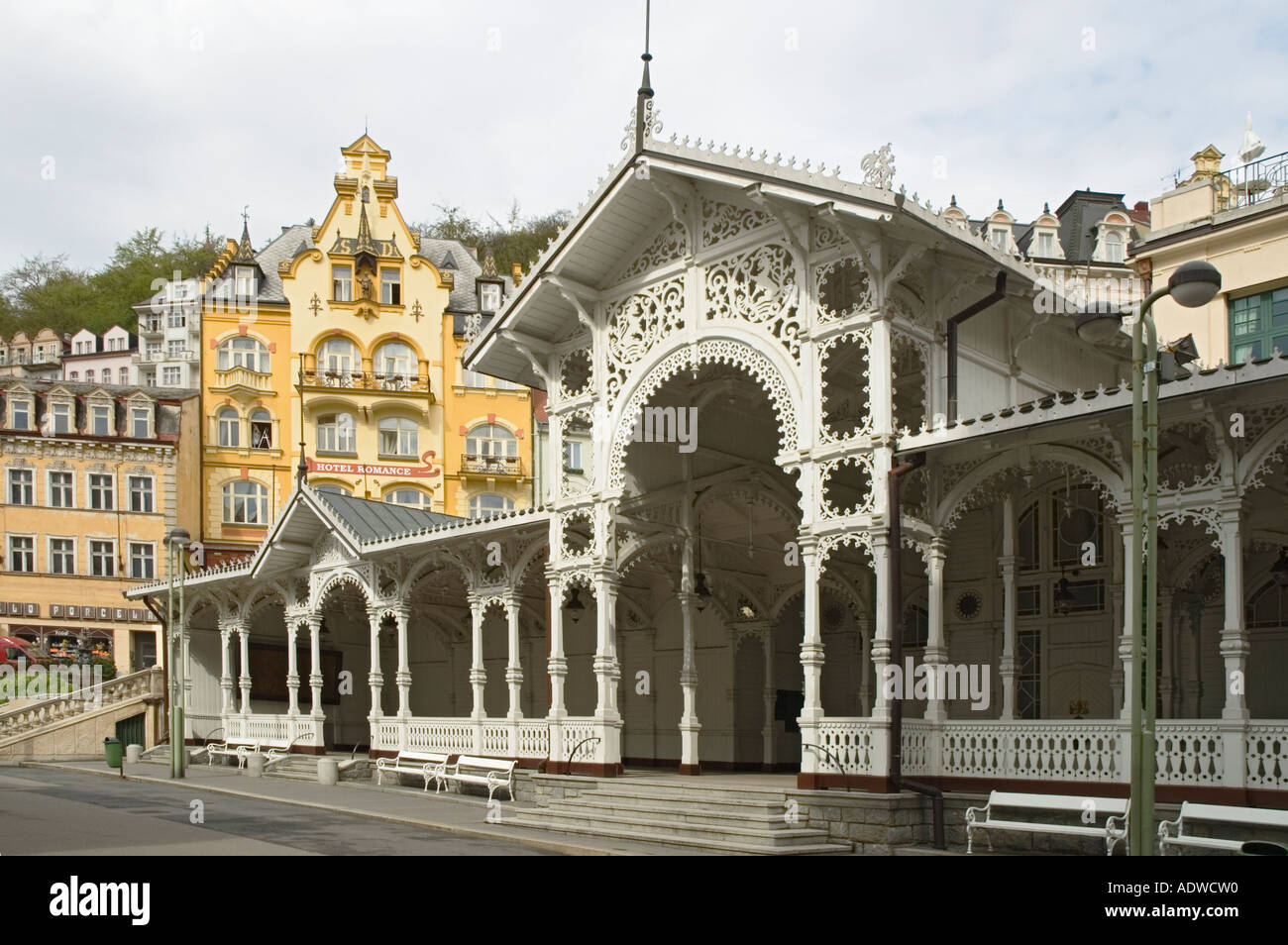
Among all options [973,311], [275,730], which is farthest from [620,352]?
[275,730]

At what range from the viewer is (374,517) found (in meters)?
30.7

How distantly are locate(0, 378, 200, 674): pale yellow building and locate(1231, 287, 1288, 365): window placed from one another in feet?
118

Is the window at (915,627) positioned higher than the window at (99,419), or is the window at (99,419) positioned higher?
the window at (99,419)

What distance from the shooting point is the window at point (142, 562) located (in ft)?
168

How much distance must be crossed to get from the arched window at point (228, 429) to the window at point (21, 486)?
6.53 m

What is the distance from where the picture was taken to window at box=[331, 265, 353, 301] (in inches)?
2121

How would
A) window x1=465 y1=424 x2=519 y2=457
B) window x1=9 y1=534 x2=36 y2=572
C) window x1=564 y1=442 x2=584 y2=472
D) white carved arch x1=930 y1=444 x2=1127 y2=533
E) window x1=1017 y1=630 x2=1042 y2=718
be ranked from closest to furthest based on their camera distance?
white carved arch x1=930 y1=444 x2=1127 y2=533, window x1=1017 y1=630 x2=1042 y2=718, window x1=564 y1=442 x2=584 y2=472, window x1=9 y1=534 x2=36 y2=572, window x1=465 y1=424 x2=519 y2=457

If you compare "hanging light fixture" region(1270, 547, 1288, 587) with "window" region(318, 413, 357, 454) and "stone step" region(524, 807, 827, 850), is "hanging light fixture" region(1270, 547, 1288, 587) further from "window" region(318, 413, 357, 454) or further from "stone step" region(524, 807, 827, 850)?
"window" region(318, 413, 357, 454)

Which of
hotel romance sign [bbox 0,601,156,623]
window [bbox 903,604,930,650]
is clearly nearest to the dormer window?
hotel romance sign [bbox 0,601,156,623]

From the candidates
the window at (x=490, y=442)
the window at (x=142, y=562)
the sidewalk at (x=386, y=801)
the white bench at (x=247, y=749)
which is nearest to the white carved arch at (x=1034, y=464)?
the sidewalk at (x=386, y=801)

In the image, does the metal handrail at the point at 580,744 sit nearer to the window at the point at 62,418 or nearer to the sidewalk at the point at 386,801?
the sidewalk at the point at 386,801

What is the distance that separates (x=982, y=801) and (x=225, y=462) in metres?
40.4

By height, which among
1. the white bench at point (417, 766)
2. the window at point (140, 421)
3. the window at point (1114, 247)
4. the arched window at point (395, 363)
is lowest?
the white bench at point (417, 766)

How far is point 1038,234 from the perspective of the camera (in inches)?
1857
